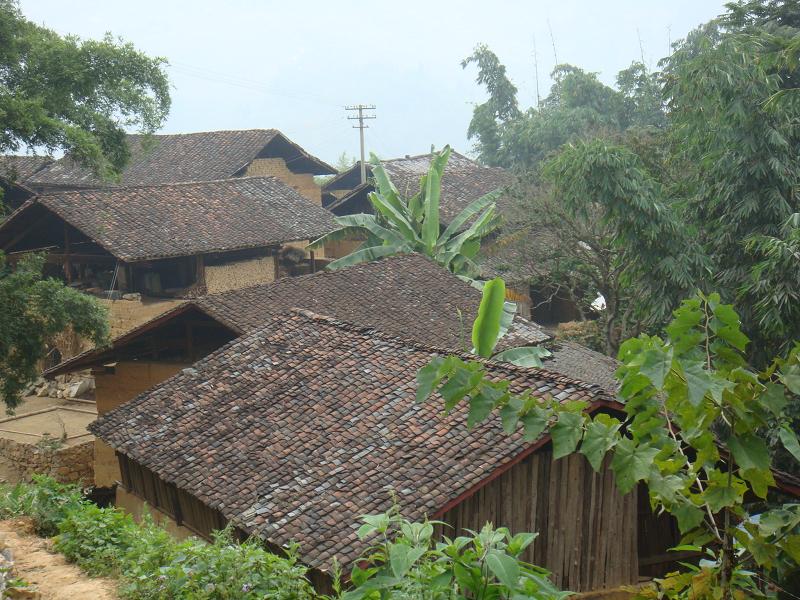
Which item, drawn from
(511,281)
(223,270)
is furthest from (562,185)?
(223,270)

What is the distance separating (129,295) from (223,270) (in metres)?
2.66

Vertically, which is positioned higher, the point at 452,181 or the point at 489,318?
the point at 452,181

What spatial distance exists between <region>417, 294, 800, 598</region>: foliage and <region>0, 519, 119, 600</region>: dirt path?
369cm

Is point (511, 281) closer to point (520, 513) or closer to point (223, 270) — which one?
point (223, 270)

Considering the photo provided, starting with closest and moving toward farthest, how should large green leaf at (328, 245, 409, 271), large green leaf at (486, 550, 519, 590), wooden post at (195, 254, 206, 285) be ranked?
large green leaf at (486, 550, 519, 590), large green leaf at (328, 245, 409, 271), wooden post at (195, 254, 206, 285)

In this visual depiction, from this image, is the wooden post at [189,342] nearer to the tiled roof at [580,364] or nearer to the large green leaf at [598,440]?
the tiled roof at [580,364]

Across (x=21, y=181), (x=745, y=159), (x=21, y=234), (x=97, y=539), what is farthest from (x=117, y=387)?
(x=21, y=181)

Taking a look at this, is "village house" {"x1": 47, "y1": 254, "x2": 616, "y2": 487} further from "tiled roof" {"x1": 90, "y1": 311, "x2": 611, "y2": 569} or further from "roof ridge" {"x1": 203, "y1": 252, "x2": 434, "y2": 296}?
"tiled roof" {"x1": 90, "y1": 311, "x2": 611, "y2": 569}

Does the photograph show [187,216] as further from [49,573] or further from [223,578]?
[223,578]

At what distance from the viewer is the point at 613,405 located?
8.20 meters

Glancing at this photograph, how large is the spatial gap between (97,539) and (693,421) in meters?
5.18

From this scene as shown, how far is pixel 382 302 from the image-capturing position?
16.1m

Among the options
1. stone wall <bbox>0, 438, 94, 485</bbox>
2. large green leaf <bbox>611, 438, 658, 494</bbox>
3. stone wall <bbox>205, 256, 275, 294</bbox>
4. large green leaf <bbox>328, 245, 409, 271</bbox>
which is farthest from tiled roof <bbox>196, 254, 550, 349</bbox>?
large green leaf <bbox>611, 438, 658, 494</bbox>

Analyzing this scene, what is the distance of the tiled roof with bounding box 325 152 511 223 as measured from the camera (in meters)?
28.6
